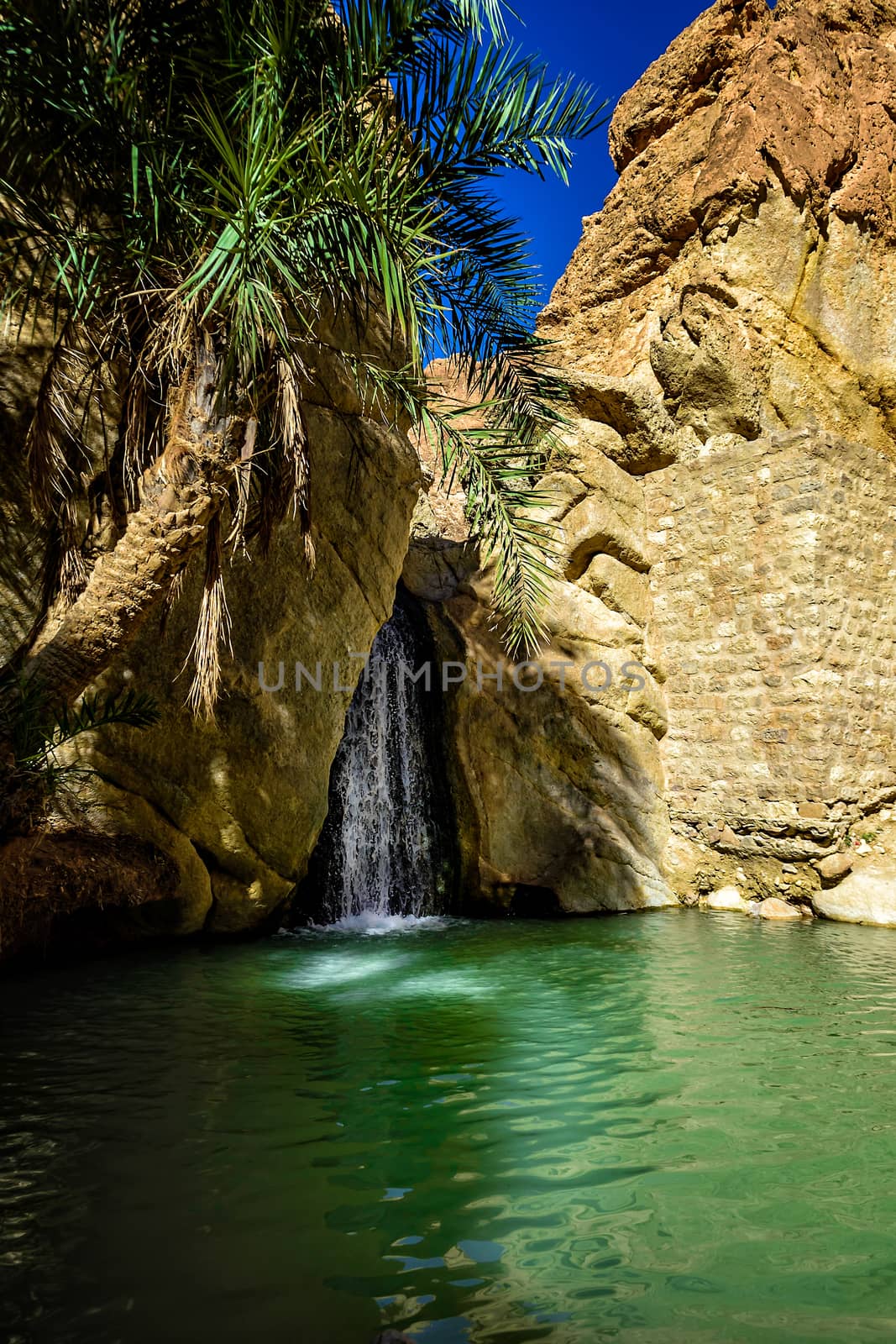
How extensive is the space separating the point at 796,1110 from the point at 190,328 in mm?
4933

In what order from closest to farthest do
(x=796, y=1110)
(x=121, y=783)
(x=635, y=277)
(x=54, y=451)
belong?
1. (x=796, y=1110)
2. (x=54, y=451)
3. (x=121, y=783)
4. (x=635, y=277)

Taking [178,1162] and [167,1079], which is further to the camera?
[167,1079]

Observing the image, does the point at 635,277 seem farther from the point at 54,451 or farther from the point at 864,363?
the point at 54,451

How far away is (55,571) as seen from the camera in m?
6.20

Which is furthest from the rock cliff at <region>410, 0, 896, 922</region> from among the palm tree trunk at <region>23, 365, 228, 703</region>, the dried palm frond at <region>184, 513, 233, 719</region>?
the palm tree trunk at <region>23, 365, 228, 703</region>

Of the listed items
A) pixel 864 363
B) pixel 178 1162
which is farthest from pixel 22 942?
pixel 864 363

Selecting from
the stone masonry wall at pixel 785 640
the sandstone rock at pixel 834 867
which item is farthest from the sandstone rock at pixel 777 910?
the stone masonry wall at pixel 785 640

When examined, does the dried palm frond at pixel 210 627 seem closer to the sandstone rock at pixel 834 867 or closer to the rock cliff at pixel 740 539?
the rock cliff at pixel 740 539

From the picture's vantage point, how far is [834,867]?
9039 mm

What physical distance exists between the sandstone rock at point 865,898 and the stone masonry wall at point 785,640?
20.0 inches

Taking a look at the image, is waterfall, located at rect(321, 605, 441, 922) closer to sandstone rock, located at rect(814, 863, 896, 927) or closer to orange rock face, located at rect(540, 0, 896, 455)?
sandstone rock, located at rect(814, 863, 896, 927)

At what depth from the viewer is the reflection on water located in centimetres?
210

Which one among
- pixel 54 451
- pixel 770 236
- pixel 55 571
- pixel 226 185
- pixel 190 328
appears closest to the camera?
pixel 226 185

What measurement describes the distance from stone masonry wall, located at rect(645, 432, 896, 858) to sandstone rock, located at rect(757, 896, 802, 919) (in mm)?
673
